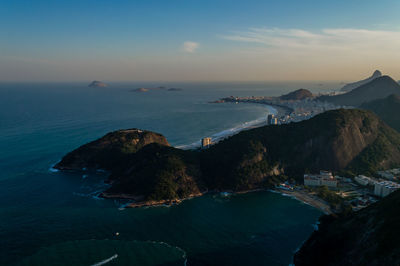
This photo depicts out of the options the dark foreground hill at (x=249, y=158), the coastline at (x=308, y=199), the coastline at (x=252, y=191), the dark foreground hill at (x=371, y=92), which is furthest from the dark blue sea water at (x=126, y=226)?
the dark foreground hill at (x=371, y=92)

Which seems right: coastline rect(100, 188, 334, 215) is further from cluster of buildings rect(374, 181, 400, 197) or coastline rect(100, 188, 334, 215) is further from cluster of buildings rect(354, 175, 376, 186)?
cluster of buildings rect(354, 175, 376, 186)

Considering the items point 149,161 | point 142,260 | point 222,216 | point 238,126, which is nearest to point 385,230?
point 222,216

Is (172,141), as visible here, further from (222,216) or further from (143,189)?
(222,216)

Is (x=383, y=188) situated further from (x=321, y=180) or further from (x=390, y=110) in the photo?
(x=390, y=110)

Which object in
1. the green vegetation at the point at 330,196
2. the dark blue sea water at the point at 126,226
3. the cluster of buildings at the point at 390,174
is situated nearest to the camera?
the dark blue sea water at the point at 126,226

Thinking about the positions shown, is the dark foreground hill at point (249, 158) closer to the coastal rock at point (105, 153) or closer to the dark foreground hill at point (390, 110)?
the coastal rock at point (105, 153)

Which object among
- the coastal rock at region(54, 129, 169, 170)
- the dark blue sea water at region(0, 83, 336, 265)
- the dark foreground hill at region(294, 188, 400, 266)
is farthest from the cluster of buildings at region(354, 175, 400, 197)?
the coastal rock at region(54, 129, 169, 170)
